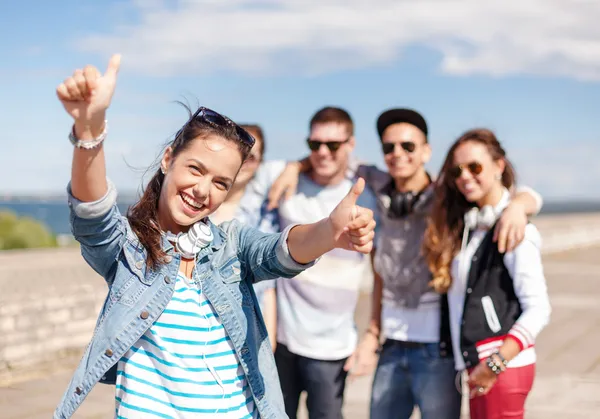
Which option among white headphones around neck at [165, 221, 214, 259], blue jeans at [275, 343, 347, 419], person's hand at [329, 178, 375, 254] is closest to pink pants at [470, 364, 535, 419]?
blue jeans at [275, 343, 347, 419]

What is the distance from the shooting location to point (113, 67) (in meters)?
2.21

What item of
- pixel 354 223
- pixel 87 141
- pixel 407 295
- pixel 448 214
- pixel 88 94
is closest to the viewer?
pixel 88 94

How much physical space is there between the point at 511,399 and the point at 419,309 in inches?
26.6

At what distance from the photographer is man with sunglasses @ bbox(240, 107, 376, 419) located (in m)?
4.30

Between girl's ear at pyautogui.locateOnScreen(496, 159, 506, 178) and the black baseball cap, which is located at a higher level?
the black baseball cap

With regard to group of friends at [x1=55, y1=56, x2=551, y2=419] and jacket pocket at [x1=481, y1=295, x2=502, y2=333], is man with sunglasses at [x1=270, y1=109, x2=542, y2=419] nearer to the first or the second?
group of friends at [x1=55, y1=56, x2=551, y2=419]

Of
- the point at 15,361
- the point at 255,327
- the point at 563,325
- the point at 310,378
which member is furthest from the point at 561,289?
the point at 255,327

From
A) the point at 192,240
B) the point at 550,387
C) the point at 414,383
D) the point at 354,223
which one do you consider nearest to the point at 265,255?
the point at 192,240

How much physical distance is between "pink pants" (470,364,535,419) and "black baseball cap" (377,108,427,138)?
1378 millimetres

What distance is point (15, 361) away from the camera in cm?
757

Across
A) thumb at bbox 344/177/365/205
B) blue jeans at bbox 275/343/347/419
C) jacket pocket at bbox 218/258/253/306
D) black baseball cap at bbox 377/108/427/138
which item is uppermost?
black baseball cap at bbox 377/108/427/138

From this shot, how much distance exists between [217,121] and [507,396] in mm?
1790

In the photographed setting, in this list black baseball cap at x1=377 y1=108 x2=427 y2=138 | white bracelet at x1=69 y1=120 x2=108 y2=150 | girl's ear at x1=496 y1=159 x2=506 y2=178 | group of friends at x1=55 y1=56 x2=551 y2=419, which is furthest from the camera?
black baseball cap at x1=377 y1=108 x2=427 y2=138

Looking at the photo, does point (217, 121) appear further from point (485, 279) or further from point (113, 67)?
point (485, 279)
